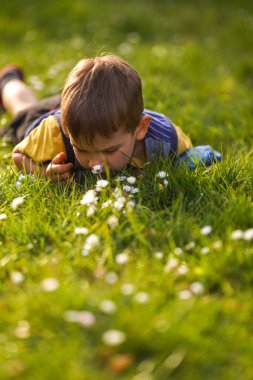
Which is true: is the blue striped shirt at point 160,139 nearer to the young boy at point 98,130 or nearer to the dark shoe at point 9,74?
the young boy at point 98,130

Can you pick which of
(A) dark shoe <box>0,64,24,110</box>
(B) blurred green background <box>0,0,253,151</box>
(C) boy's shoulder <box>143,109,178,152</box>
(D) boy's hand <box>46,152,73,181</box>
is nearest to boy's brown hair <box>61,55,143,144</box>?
(D) boy's hand <box>46,152,73,181</box>

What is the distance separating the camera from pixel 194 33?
26.6 feet

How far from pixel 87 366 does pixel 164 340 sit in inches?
13.0

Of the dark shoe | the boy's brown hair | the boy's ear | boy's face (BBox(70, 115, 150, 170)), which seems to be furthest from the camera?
the dark shoe

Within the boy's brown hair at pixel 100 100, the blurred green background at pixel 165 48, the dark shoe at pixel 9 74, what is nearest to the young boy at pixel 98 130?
the boy's brown hair at pixel 100 100

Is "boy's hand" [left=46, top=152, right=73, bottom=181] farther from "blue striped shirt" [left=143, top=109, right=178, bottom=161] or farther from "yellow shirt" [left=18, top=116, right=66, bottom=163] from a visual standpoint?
"blue striped shirt" [left=143, top=109, right=178, bottom=161]

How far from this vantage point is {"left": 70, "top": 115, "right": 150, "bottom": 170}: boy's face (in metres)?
3.31

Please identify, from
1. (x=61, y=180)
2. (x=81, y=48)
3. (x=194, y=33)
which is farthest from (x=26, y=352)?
(x=194, y=33)

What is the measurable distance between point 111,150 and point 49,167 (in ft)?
1.60

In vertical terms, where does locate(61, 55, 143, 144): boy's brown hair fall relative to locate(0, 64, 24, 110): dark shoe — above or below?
above

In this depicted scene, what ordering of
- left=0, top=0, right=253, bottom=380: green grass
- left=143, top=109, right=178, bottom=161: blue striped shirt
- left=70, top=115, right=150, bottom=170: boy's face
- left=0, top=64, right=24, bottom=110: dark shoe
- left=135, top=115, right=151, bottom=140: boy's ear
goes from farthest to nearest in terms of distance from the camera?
left=0, top=64, right=24, bottom=110: dark shoe, left=143, top=109, right=178, bottom=161: blue striped shirt, left=135, top=115, right=151, bottom=140: boy's ear, left=70, top=115, right=150, bottom=170: boy's face, left=0, top=0, right=253, bottom=380: green grass

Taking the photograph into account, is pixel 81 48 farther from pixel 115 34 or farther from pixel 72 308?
pixel 72 308

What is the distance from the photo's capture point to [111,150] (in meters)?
3.38

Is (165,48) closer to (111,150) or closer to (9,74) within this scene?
(9,74)
